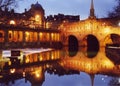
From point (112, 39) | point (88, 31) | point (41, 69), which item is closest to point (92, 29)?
point (88, 31)

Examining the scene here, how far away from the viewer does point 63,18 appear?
118750mm

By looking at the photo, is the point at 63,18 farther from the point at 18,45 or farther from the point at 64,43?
the point at 18,45

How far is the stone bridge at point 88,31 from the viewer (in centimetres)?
7728

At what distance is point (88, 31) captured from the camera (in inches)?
3248

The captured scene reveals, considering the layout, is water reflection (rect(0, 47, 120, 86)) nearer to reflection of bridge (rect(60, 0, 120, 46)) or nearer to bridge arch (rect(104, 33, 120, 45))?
reflection of bridge (rect(60, 0, 120, 46))

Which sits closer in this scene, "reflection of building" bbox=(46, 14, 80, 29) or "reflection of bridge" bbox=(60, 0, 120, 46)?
"reflection of bridge" bbox=(60, 0, 120, 46)

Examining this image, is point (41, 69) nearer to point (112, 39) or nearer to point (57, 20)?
point (112, 39)

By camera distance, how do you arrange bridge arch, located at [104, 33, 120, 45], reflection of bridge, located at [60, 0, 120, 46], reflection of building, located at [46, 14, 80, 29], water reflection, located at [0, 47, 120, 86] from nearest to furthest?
water reflection, located at [0, 47, 120, 86]
reflection of bridge, located at [60, 0, 120, 46]
bridge arch, located at [104, 33, 120, 45]
reflection of building, located at [46, 14, 80, 29]

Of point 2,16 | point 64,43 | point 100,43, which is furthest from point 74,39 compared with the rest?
point 2,16

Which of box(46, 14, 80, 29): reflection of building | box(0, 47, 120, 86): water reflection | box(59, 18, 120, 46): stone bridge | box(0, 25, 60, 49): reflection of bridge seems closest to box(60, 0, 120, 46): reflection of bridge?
box(59, 18, 120, 46): stone bridge

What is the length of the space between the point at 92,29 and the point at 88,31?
1.65 metres

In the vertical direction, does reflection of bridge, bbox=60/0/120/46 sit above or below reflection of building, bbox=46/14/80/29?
below

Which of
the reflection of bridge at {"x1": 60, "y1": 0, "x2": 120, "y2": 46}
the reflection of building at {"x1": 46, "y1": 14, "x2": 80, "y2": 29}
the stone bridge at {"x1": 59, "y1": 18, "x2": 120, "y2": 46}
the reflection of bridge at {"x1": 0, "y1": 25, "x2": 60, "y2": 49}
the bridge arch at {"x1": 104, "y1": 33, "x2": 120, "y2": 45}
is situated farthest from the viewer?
the reflection of building at {"x1": 46, "y1": 14, "x2": 80, "y2": 29}

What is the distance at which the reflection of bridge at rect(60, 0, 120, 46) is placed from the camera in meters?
76.3
